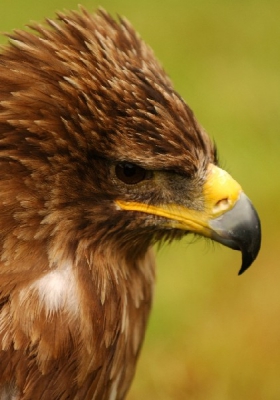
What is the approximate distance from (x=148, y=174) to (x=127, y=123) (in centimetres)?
19

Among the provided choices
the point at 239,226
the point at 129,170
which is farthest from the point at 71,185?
the point at 239,226

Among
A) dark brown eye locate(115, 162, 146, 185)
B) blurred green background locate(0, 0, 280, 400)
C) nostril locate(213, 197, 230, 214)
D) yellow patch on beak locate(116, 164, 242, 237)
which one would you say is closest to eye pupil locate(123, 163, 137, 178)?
dark brown eye locate(115, 162, 146, 185)

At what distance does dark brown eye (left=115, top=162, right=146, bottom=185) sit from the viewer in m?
3.02

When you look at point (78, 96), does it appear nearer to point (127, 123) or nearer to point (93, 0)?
point (127, 123)

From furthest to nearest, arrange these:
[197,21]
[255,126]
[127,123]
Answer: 1. [197,21]
2. [255,126]
3. [127,123]

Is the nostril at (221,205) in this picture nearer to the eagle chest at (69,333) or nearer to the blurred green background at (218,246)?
the eagle chest at (69,333)

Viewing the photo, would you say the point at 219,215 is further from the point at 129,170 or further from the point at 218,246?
the point at 218,246

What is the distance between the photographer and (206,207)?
312cm

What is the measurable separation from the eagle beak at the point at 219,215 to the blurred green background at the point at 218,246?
649 mm

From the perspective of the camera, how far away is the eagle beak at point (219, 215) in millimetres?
3094

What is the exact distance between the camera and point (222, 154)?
6.66 metres

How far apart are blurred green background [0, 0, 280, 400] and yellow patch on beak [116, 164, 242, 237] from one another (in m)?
0.65

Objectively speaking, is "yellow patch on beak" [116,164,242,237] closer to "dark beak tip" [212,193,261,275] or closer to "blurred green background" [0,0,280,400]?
"dark beak tip" [212,193,261,275]

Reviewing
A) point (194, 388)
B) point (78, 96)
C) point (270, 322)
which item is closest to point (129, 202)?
point (78, 96)
